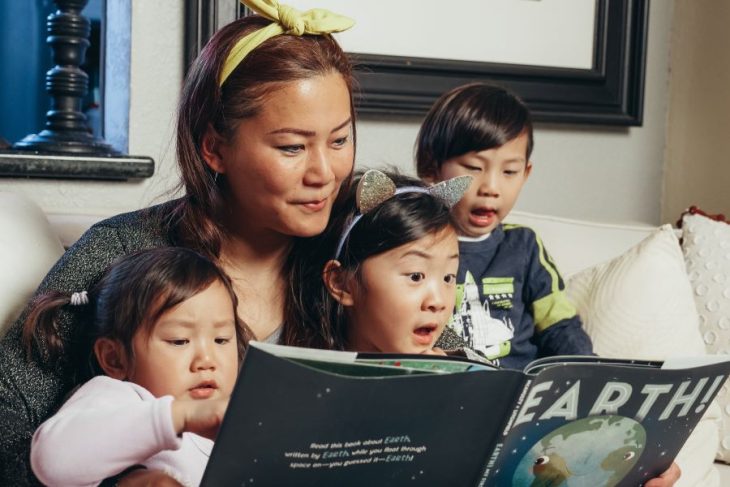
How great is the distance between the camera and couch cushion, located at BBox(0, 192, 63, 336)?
5.19 feet

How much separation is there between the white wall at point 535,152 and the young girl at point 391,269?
607mm

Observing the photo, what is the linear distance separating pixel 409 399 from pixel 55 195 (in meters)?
1.21

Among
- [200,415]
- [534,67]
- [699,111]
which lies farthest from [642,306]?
[200,415]

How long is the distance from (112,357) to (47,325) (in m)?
0.12

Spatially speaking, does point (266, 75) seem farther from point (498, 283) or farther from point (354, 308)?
point (498, 283)

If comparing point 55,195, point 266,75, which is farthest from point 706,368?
point 55,195

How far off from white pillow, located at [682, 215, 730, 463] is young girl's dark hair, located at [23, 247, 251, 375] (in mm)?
1098

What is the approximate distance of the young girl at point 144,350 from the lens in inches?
45.8

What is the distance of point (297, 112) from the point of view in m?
1.46

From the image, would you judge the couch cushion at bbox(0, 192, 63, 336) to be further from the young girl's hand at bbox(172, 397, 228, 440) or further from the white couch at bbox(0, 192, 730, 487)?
the young girl's hand at bbox(172, 397, 228, 440)

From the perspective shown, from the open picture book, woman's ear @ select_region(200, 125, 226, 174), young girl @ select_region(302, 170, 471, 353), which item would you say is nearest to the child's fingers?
the open picture book

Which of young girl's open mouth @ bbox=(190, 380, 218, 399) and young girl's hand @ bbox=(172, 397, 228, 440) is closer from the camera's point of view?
young girl's hand @ bbox=(172, 397, 228, 440)

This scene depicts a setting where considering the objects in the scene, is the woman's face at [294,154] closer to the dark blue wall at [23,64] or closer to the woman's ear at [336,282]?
the woman's ear at [336,282]

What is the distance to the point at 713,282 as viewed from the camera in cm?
213
